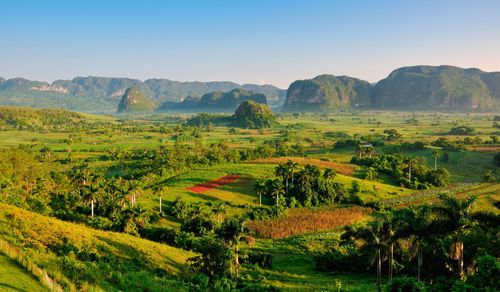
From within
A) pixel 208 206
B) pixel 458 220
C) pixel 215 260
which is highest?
pixel 458 220

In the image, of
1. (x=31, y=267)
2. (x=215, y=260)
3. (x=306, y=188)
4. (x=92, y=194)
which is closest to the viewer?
(x=31, y=267)

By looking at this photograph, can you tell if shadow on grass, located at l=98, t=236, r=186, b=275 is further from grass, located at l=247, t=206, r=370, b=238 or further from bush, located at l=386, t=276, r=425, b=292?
grass, located at l=247, t=206, r=370, b=238

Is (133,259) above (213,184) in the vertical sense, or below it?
above

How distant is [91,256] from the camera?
95.3 ft

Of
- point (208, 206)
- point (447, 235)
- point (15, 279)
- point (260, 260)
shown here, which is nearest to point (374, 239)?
point (447, 235)

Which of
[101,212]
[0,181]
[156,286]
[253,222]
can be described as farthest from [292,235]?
[0,181]

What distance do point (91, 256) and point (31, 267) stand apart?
1033 centimetres

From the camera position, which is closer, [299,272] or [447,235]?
[447,235]

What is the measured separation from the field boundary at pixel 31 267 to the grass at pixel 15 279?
190mm

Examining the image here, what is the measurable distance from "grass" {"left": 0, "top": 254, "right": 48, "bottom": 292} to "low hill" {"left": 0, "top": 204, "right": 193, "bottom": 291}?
1.35 metres

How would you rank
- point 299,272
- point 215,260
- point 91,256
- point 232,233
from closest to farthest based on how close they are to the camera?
point 91,256, point 215,260, point 232,233, point 299,272

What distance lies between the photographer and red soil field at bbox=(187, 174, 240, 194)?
7269 cm

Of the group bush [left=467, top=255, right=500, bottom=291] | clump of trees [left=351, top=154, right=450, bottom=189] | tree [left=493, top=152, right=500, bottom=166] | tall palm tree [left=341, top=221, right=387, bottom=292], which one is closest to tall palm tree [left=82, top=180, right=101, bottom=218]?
tall palm tree [left=341, top=221, right=387, bottom=292]

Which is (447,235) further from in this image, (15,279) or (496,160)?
(496,160)
